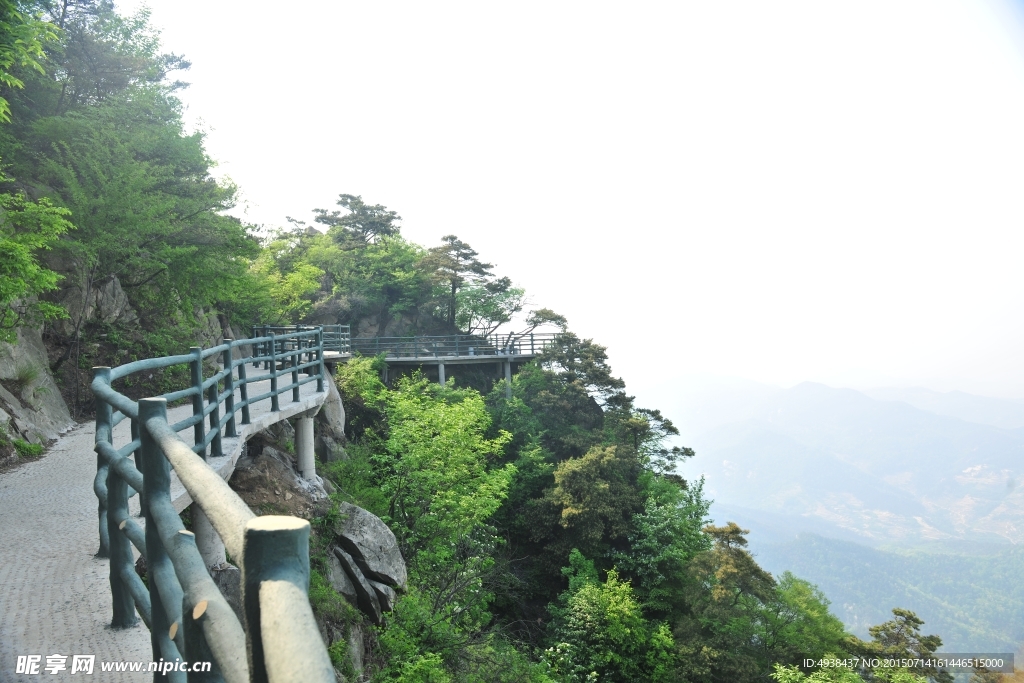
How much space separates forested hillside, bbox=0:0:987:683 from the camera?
34.2ft

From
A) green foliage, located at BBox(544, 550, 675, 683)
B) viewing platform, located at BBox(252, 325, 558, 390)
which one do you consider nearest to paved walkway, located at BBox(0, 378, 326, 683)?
green foliage, located at BBox(544, 550, 675, 683)

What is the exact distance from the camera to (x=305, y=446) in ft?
33.6

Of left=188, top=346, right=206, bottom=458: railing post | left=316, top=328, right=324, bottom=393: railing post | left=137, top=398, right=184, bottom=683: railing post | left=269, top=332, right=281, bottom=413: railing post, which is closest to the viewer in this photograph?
left=137, top=398, right=184, bottom=683: railing post

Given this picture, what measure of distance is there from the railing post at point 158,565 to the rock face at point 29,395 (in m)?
7.51

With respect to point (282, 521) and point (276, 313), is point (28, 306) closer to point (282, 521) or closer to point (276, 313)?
point (282, 521)

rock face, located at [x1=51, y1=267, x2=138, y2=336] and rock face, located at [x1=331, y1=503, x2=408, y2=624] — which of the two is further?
rock face, located at [x1=51, y1=267, x2=138, y2=336]

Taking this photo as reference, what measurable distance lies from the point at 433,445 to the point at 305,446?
4001 mm

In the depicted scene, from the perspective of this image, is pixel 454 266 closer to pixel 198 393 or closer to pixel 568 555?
pixel 568 555

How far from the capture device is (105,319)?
41.0 ft

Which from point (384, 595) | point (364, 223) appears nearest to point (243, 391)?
point (384, 595)

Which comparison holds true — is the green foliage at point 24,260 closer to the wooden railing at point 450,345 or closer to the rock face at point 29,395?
the rock face at point 29,395

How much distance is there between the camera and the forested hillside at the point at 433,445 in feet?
34.2

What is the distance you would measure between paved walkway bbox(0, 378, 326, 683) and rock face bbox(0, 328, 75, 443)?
1890 mm

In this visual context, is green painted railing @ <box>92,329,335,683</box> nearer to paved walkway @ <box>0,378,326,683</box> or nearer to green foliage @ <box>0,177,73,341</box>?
paved walkway @ <box>0,378,326,683</box>
